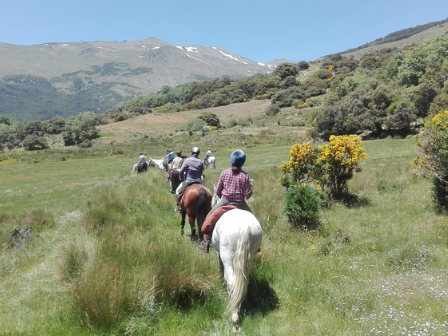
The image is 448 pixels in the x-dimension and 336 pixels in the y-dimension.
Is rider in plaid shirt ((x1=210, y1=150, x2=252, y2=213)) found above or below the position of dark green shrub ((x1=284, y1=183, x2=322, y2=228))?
above

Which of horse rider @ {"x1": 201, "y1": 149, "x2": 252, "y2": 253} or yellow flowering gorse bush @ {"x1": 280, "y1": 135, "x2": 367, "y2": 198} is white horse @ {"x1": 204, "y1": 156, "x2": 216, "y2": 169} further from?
horse rider @ {"x1": 201, "y1": 149, "x2": 252, "y2": 253}

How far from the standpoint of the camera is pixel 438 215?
995 cm

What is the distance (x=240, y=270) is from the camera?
15.7 ft

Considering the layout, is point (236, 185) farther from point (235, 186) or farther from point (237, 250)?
point (237, 250)

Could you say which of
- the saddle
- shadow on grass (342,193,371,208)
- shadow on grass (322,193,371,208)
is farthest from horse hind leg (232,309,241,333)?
shadow on grass (342,193,371,208)

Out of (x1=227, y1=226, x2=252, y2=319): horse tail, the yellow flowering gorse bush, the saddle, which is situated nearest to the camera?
(x1=227, y1=226, x2=252, y2=319): horse tail

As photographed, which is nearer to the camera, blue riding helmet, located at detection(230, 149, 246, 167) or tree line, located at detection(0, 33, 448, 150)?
blue riding helmet, located at detection(230, 149, 246, 167)

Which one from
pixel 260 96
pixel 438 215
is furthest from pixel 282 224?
pixel 260 96

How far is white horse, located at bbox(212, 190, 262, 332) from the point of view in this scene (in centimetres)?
469

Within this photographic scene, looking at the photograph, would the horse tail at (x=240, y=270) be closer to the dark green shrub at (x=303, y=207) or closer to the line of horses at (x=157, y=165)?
the dark green shrub at (x=303, y=207)

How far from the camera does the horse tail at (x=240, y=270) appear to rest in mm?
4671

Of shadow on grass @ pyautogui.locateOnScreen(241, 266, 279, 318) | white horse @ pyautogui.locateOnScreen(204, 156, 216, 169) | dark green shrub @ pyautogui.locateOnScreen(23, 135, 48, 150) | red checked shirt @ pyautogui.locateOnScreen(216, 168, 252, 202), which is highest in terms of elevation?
red checked shirt @ pyautogui.locateOnScreen(216, 168, 252, 202)

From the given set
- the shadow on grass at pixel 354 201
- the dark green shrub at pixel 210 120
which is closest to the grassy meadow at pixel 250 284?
the shadow on grass at pixel 354 201

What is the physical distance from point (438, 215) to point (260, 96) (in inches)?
4417
